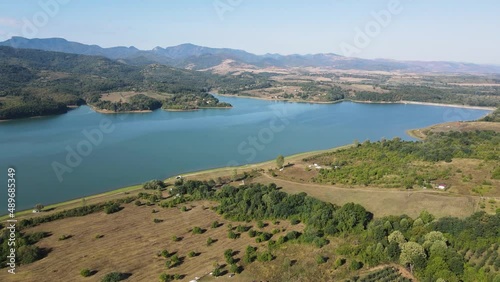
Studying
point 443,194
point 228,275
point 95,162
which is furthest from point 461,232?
point 95,162

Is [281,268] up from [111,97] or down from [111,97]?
down

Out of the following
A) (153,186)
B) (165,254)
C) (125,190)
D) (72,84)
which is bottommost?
(165,254)

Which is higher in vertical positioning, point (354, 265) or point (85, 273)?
point (354, 265)

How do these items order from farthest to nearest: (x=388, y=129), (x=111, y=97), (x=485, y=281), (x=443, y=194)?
(x=111, y=97) < (x=388, y=129) < (x=443, y=194) < (x=485, y=281)

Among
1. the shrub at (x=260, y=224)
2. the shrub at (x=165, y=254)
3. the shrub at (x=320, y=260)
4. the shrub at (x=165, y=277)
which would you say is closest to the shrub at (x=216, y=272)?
the shrub at (x=165, y=277)

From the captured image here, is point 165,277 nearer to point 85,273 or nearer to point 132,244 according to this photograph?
point 85,273

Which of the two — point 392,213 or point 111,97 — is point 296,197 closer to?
point 392,213

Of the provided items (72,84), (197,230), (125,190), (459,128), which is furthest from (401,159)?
(72,84)

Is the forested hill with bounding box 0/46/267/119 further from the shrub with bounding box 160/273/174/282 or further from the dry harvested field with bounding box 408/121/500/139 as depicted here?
the shrub with bounding box 160/273/174/282
